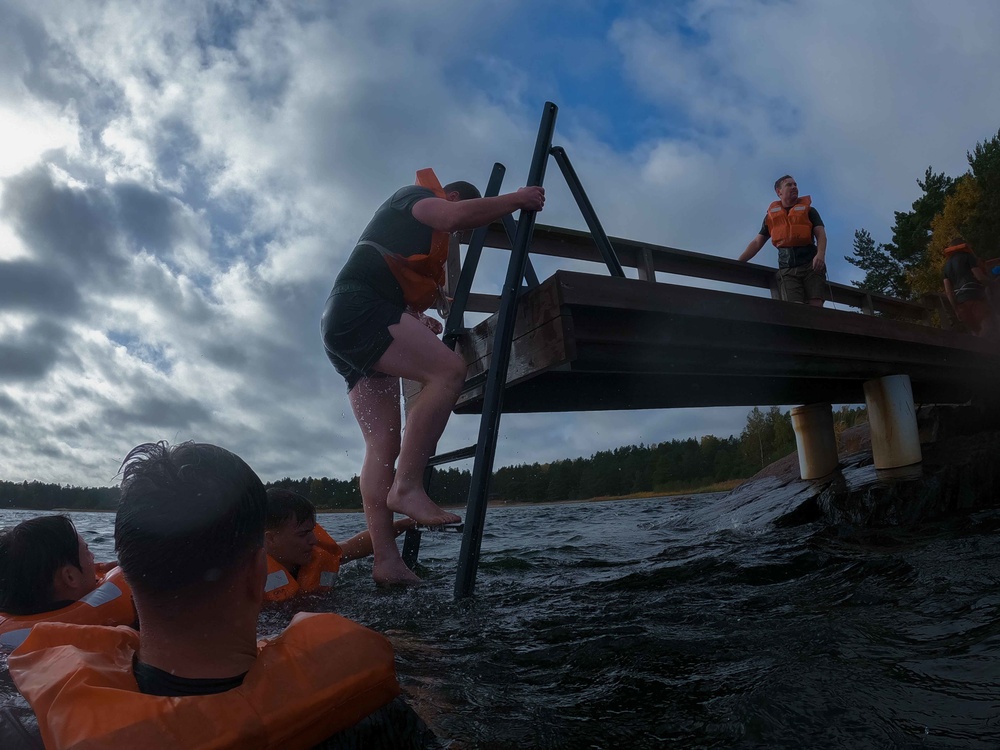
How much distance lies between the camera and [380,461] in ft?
12.3

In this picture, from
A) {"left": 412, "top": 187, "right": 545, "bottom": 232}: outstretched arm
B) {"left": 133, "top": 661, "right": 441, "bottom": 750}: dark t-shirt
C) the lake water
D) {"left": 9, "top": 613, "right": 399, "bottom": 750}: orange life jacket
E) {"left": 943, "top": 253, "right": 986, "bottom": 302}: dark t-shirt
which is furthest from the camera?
{"left": 943, "top": 253, "right": 986, "bottom": 302}: dark t-shirt

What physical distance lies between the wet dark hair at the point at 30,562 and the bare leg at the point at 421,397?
136cm

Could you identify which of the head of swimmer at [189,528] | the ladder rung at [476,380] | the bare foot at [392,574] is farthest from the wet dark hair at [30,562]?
the ladder rung at [476,380]

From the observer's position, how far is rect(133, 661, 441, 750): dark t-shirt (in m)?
1.30

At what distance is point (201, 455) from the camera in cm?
142

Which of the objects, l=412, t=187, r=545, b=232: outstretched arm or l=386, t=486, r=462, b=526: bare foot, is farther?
l=412, t=187, r=545, b=232: outstretched arm

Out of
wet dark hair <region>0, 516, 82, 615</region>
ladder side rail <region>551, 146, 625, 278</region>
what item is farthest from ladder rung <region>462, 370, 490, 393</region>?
wet dark hair <region>0, 516, 82, 615</region>

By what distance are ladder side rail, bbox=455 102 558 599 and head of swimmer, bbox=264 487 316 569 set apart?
1001mm

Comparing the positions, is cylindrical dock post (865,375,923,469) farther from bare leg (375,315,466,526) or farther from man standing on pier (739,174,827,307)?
bare leg (375,315,466,526)

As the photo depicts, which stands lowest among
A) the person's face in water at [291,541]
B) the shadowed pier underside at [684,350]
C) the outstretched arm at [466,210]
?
the person's face in water at [291,541]

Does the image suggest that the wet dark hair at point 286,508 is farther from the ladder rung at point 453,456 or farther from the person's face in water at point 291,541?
the ladder rung at point 453,456

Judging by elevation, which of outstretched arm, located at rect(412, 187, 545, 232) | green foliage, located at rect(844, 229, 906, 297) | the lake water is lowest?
the lake water

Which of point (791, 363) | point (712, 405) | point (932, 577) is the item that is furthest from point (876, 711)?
point (712, 405)

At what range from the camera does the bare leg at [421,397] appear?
322cm
